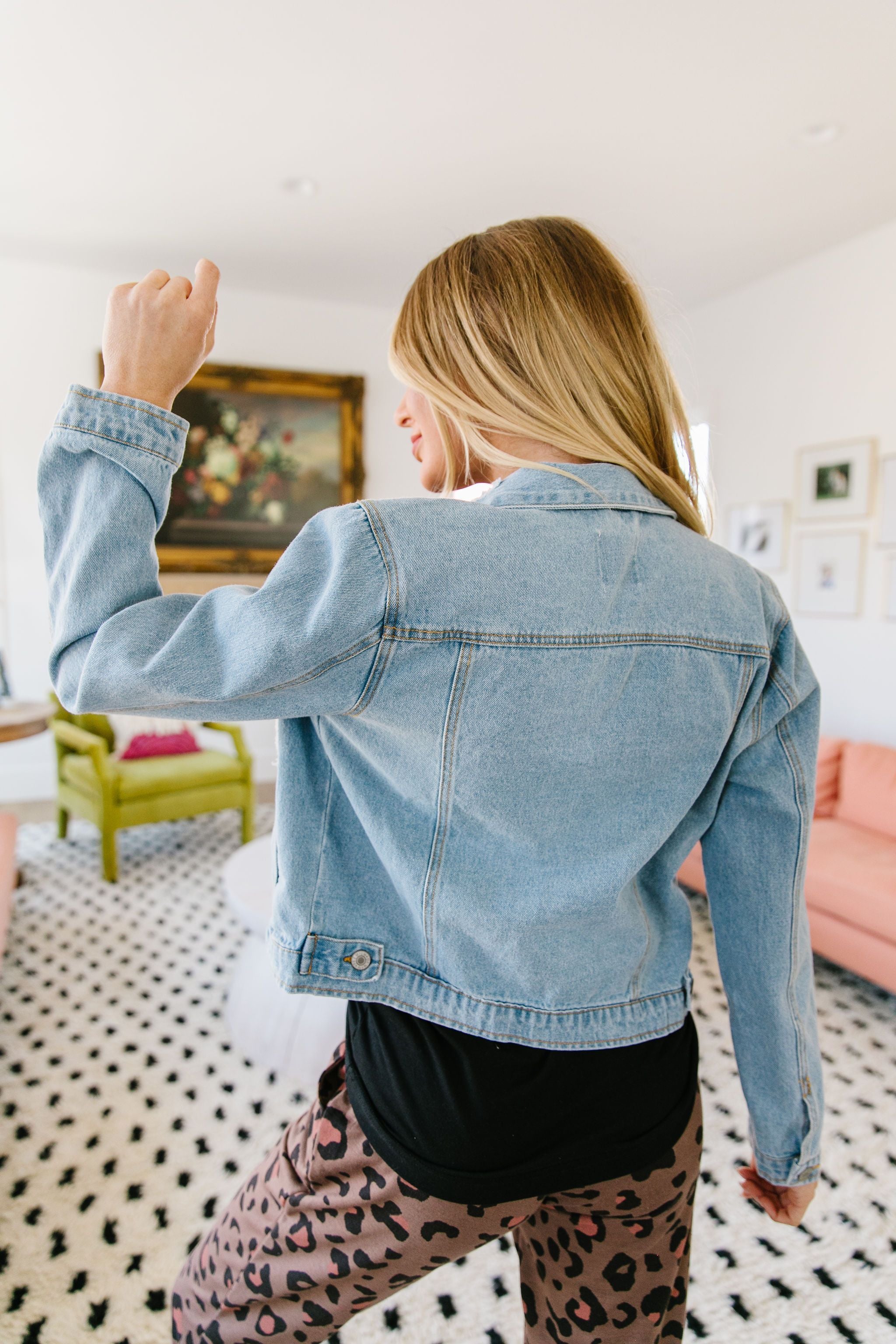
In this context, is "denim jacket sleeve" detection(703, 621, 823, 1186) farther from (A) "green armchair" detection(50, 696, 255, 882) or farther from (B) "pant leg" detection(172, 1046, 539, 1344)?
(A) "green armchair" detection(50, 696, 255, 882)

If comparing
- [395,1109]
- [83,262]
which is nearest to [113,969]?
[395,1109]

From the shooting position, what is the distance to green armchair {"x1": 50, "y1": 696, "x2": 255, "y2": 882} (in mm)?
3262

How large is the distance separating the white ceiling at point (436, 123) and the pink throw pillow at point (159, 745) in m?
2.39

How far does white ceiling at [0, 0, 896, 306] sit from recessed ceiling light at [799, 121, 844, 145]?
3cm

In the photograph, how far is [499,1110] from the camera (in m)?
0.65

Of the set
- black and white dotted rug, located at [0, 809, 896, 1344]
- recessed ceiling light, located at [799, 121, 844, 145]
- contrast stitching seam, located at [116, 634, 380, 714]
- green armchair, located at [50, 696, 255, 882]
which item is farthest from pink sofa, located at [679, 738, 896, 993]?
recessed ceiling light, located at [799, 121, 844, 145]

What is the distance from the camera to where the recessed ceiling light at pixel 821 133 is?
271cm

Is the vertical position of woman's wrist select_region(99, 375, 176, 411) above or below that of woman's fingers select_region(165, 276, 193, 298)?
below

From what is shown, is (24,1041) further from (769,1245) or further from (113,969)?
(769,1245)

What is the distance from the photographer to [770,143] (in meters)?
2.83

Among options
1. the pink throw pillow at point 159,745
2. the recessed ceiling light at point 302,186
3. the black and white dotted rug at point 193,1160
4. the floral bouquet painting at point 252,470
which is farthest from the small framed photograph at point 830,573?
the pink throw pillow at point 159,745

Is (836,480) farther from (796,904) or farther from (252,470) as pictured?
(796,904)

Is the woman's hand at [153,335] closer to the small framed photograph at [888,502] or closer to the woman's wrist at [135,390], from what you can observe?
the woman's wrist at [135,390]

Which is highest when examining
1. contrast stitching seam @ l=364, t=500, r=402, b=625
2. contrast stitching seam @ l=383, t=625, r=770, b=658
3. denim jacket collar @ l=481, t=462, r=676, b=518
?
denim jacket collar @ l=481, t=462, r=676, b=518
